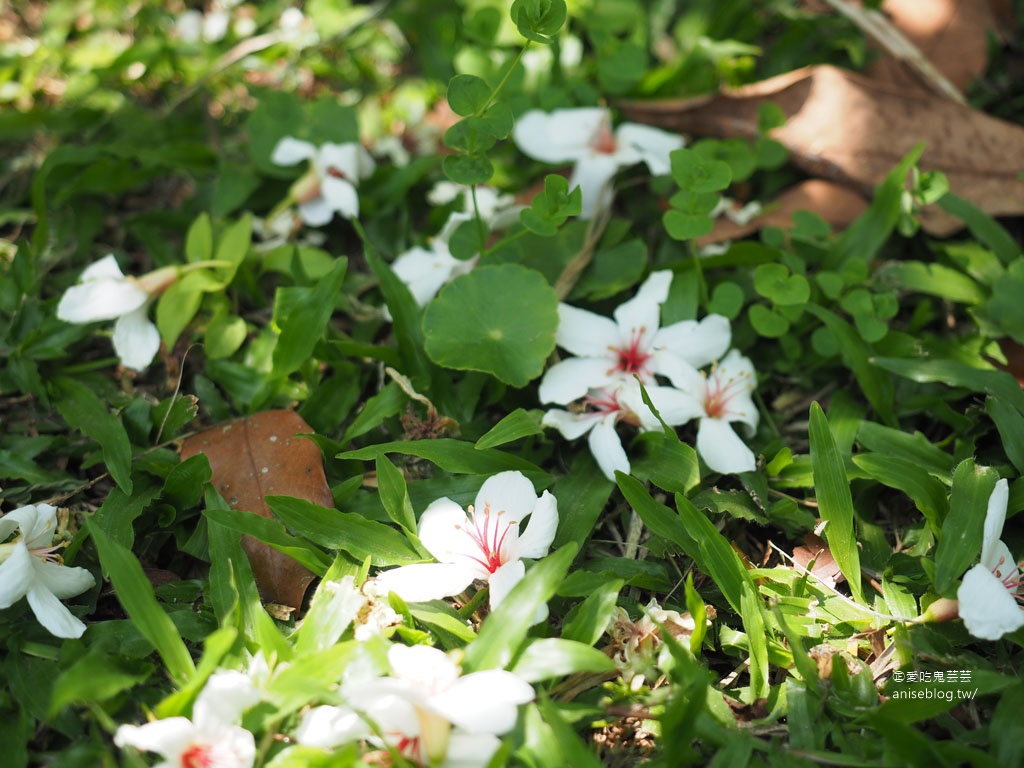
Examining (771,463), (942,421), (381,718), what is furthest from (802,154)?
(381,718)

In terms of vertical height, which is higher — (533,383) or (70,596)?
(533,383)

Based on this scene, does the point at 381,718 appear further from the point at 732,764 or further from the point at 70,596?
the point at 70,596

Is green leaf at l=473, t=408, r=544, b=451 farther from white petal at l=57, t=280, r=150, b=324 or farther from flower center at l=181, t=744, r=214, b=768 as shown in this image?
white petal at l=57, t=280, r=150, b=324

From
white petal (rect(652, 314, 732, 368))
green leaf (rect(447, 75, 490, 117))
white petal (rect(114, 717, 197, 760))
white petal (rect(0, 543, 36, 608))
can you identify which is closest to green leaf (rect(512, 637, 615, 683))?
white petal (rect(114, 717, 197, 760))

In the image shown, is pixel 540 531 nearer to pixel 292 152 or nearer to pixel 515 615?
pixel 515 615

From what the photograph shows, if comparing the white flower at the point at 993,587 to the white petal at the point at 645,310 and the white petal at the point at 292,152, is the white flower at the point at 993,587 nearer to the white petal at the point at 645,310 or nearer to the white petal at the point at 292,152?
the white petal at the point at 645,310

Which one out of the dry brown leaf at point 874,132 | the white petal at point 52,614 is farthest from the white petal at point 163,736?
the dry brown leaf at point 874,132

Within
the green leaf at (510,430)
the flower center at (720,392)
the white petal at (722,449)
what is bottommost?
the white petal at (722,449)

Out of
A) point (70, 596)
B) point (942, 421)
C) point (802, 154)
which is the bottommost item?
point (70, 596)
